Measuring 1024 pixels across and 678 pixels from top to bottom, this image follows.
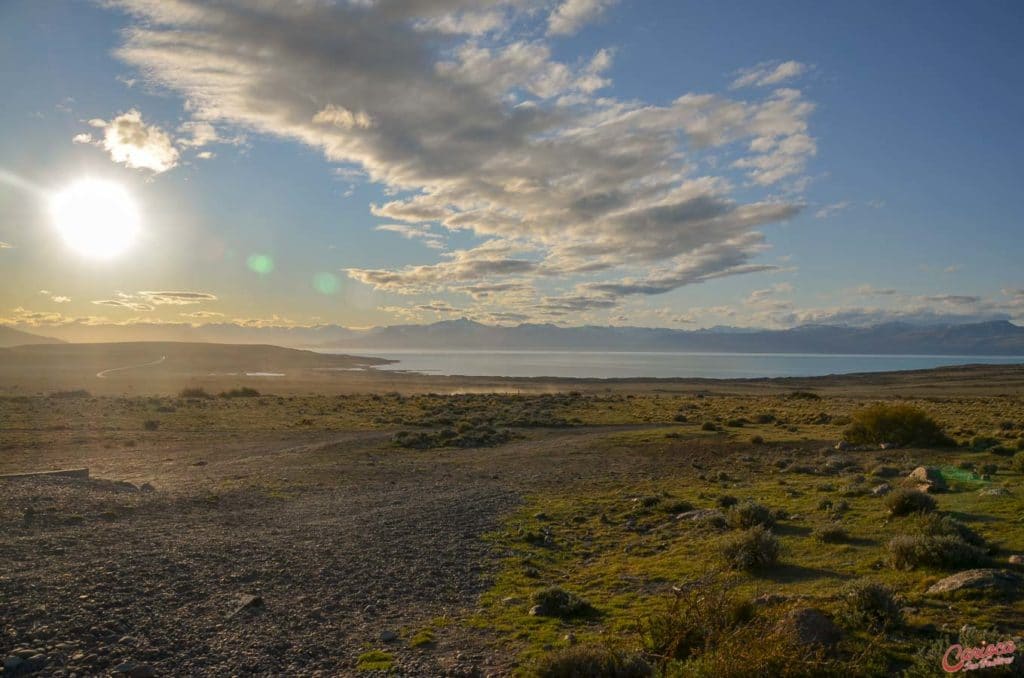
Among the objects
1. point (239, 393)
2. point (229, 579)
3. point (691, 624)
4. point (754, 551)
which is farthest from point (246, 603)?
point (239, 393)

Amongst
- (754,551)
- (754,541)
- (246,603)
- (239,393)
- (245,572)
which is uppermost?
(754,541)

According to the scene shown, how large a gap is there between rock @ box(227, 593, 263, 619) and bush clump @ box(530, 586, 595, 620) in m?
3.77

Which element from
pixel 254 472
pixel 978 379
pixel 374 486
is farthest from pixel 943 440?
pixel 978 379

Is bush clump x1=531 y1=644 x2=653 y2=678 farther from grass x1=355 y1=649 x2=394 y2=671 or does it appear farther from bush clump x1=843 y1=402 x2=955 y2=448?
bush clump x1=843 y1=402 x2=955 y2=448

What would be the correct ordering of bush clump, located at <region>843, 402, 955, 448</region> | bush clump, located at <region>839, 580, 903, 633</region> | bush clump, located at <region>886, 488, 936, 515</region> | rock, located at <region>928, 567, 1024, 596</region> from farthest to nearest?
bush clump, located at <region>843, 402, 955, 448</region>
bush clump, located at <region>886, 488, 936, 515</region>
rock, located at <region>928, 567, 1024, 596</region>
bush clump, located at <region>839, 580, 903, 633</region>

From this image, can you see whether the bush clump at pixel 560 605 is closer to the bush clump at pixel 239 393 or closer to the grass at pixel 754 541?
the grass at pixel 754 541

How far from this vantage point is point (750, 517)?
39.5ft

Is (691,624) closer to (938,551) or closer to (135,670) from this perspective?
(938,551)

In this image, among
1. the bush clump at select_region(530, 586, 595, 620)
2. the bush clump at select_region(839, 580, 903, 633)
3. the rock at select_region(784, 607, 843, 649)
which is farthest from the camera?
the bush clump at select_region(530, 586, 595, 620)

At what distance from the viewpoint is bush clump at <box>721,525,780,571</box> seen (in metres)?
9.42

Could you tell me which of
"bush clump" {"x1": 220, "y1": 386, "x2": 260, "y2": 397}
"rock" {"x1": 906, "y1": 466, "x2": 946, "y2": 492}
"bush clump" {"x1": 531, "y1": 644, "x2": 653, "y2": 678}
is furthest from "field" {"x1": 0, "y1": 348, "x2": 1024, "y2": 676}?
"bush clump" {"x1": 220, "y1": 386, "x2": 260, "y2": 397}

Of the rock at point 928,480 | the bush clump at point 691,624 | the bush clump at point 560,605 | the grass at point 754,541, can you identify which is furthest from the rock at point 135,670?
the rock at point 928,480

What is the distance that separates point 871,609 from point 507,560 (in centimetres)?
616

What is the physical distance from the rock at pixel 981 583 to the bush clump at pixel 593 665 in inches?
166
